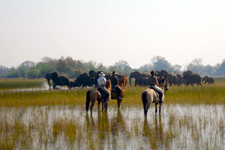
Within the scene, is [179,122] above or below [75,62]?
below

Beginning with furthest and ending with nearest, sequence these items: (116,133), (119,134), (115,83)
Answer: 1. (115,83)
2. (116,133)
3. (119,134)

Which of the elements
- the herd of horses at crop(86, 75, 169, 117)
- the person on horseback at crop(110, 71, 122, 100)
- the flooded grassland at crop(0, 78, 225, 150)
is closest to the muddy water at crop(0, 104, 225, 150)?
the flooded grassland at crop(0, 78, 225, 150)

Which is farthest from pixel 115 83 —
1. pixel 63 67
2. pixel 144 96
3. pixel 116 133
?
pixel 63 67

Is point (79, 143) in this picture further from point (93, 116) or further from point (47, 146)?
point (93, 116)

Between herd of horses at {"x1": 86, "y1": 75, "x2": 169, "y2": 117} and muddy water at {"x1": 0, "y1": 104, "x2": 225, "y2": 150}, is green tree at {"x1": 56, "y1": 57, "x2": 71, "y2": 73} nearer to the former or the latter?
herd of horses at {"x1": 86, "y1": 75, "x2": 169, "y2": 117}

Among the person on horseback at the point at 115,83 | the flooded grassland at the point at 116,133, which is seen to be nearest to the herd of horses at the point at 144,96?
the person on horseback at the point at 115,83

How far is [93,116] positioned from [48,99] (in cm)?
887

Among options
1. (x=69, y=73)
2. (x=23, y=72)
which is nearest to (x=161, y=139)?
(x=69, y=73)

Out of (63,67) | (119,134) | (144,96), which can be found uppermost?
(63,67)

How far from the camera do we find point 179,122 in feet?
43.8

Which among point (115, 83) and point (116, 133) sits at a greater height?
point (115, 83)

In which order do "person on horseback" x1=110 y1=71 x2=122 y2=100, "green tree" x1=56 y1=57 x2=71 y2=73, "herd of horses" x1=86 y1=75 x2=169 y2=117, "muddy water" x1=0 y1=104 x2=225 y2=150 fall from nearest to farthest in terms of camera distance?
"muddy water" x1=0 y1=104 x2=225 y2=150 → "herd of horses" x1=86 y1=75 x2=169 y2=117 → "person on horseback" x1=110 y1=71 x2=122 y2=100 → "green tree" x1=56 y1=57 x2=71 y2=73

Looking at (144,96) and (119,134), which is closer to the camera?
(119,134)

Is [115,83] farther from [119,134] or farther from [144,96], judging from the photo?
[119,134]
